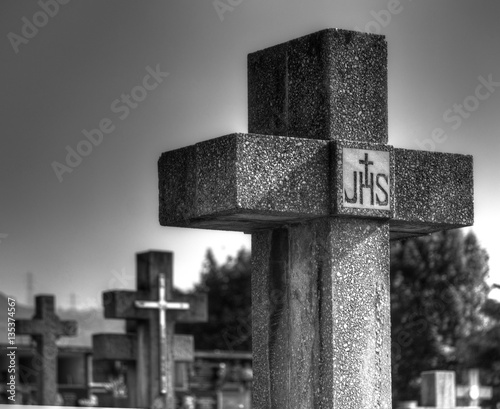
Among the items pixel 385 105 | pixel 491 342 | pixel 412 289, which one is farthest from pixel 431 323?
pixel 385 105

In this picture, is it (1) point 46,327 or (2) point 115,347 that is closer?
(2) point 115,347

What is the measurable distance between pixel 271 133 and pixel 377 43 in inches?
24.7

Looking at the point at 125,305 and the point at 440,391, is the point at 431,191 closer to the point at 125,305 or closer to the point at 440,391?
the point at 440,391

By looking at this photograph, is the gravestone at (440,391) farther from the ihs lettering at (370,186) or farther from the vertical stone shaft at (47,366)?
the ihs lettering at (370,186)

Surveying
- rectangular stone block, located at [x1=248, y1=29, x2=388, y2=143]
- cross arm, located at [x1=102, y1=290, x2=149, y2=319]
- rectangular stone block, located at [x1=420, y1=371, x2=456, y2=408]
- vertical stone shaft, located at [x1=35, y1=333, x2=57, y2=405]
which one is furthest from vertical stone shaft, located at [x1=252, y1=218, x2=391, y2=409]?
vertical stone shaft, located at [x1=35, y1=333, x2=57, y2=405]

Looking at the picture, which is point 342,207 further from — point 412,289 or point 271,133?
point 412,289

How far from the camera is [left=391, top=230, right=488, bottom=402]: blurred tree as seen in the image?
Result: 147 feet

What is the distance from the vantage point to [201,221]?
5.54 metres

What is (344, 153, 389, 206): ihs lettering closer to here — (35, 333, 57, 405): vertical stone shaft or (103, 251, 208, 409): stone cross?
(103, 251, 208, 409): stone cross

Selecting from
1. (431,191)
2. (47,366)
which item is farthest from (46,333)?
(431,191)

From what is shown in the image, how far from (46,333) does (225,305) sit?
42312mm

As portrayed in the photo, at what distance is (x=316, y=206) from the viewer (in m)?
5.51

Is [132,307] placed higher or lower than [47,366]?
higher

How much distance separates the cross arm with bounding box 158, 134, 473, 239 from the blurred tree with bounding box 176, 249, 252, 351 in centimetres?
5023
